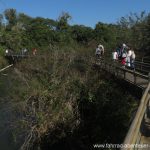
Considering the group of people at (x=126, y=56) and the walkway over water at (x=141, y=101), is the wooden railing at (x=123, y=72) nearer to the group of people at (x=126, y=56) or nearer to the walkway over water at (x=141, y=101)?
the walkway over water at (x=141, y=101)

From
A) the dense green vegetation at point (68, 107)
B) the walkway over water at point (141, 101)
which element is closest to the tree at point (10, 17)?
the dense green vegetation at point (68, 107)

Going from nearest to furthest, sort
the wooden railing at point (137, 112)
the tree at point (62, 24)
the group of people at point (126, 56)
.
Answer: the wooden railing at point (137, 112) → the group of people at point (126, 56) → the tree at point (62, 24)

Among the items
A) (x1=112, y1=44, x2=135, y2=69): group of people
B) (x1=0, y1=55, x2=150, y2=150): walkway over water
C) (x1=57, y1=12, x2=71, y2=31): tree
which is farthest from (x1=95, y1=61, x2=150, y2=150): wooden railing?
(x1=57, y1=12, x2=71, y2=31): tree

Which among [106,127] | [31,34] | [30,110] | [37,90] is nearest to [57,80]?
[37,90]

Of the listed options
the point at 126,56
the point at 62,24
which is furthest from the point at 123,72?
the point at 62,24

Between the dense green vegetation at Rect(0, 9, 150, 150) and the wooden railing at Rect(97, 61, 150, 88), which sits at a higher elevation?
the wooden railing at Rect(97, 61, 150, 88)

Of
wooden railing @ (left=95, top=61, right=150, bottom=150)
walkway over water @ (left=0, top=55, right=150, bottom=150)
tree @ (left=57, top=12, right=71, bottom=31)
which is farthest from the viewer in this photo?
tree @ (left=57, top=12, right=71, bottom=31)

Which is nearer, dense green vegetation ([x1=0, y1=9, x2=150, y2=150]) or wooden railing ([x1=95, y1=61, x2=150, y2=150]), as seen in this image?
wooden railing ([x1=95, y1=61, x2=150, y2=150])

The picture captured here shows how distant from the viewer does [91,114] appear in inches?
920

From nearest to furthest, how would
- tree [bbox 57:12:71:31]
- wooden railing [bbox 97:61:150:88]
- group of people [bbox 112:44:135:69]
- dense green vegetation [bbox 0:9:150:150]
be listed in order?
1. wooden railing [bbox 97:61:150:88]
2. dense green vegetation [bbox 0:9:150:150]
3. group of people [bbox 112:44:135:69]
4. tree [bbox 57:12:71:31]

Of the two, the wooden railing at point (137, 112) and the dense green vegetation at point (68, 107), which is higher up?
the wooden railing at point (137, 112)

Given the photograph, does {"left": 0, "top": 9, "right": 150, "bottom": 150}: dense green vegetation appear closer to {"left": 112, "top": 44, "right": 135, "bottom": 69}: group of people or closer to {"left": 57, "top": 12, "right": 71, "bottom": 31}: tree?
{"left": 112, "top": 44, "right": 135, "bottom": 69}: group of people

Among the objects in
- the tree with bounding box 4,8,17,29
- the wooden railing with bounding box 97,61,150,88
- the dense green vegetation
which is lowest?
the dense green vegetation

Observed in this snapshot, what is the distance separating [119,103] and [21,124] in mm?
5347
